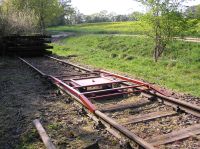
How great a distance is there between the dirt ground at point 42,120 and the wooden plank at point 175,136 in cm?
66

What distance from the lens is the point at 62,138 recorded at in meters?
5.67

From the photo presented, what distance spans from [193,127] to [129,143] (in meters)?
1.48

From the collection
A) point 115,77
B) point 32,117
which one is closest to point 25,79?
point 115,77

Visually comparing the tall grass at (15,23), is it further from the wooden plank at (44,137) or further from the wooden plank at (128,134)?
the wooden plank at (128,134)

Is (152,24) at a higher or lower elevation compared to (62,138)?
higher

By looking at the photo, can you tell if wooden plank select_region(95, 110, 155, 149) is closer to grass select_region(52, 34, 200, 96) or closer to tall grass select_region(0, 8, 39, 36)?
grass select_region(52, 34, 200, 96)

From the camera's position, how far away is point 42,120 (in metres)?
6.70

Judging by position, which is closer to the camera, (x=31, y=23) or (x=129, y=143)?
(x=129, y=143)

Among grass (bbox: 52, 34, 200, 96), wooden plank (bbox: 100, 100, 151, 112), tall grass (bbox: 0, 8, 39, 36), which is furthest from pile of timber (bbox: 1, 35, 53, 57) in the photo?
wooden plank (bbox: 100, 100, 151, 112)

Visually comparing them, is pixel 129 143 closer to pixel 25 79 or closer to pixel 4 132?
pixel 4 132

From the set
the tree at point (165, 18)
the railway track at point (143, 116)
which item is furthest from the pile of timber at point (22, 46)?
the railway track at point (143, 116)

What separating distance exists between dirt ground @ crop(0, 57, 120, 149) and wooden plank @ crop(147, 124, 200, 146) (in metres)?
0.66

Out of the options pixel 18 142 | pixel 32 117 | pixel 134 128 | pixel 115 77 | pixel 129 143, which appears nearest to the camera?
pixel 129 143

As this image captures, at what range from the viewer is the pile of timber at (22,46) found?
2062cm
